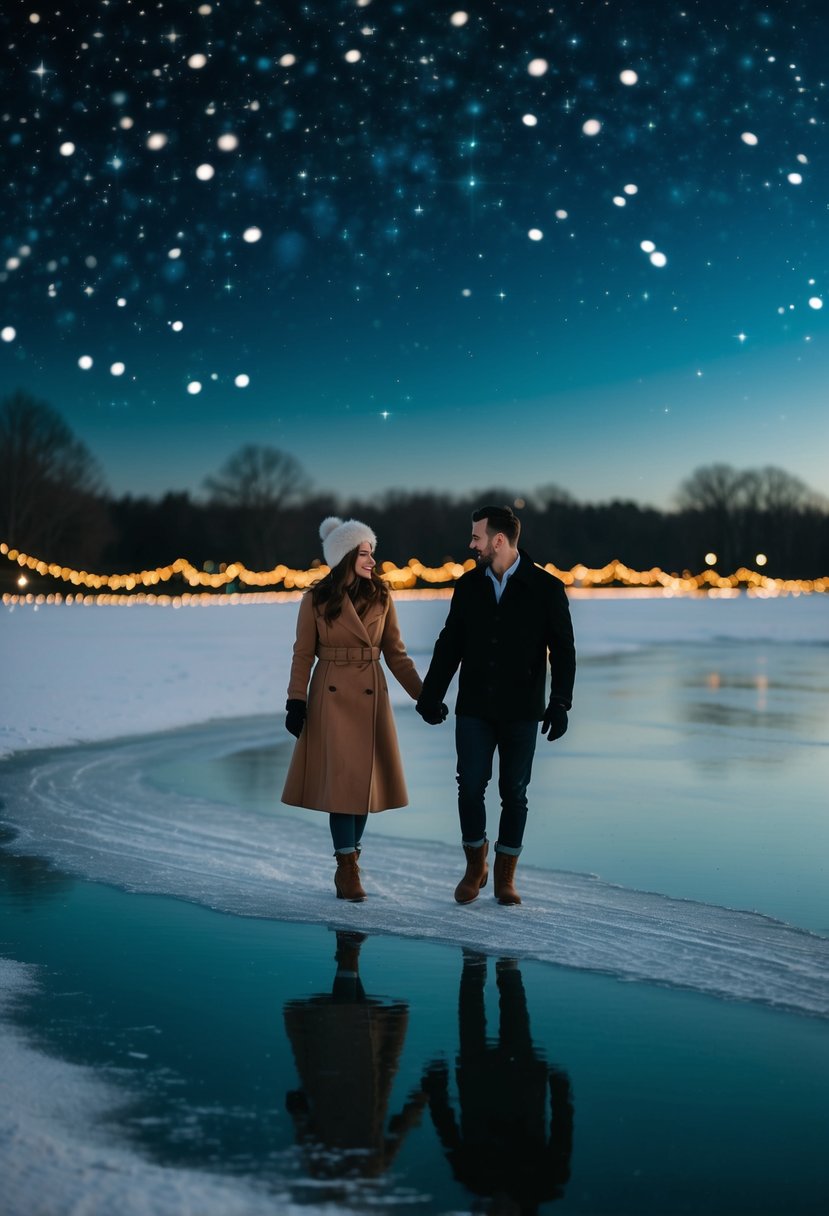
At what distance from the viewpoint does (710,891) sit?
6766 mm

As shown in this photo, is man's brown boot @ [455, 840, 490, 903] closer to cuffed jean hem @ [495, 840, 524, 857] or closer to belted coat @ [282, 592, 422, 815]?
cuffed jean hem @ [495, 840, 524, 857]

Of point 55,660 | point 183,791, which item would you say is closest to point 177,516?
point 55,660

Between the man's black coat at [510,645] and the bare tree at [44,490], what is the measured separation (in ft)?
298

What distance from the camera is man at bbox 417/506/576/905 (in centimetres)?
647

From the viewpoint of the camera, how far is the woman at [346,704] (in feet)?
21.7

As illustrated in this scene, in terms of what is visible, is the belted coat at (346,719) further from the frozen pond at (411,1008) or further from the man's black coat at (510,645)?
the frozen pond at (411,1008)

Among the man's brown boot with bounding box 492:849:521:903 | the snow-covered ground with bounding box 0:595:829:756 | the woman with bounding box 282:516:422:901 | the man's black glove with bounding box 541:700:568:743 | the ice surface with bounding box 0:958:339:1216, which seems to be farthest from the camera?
the snow-covered ground with bounding box 0:595:829:756

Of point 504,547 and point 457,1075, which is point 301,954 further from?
point 504,547

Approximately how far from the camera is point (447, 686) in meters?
6.43

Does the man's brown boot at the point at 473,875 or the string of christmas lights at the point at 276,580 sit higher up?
the string of christmas lights at the point at 276,580

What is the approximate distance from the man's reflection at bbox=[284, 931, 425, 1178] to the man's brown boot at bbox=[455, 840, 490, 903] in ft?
3.99

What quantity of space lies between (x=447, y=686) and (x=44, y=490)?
92.6 metres

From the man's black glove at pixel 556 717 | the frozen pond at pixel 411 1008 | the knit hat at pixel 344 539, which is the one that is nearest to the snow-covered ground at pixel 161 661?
the frozen pond at pixel 411 1008

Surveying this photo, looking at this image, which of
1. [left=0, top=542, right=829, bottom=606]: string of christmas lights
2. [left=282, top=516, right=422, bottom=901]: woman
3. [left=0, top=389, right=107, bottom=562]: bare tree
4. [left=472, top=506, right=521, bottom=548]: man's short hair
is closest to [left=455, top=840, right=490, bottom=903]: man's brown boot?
[left=282, top=516, right=422, bottom=901]: woman
